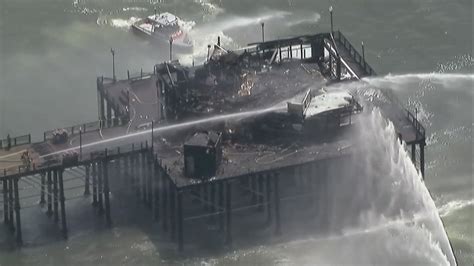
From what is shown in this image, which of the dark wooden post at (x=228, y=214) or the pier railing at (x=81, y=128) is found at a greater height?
the pier railing at (x=81, y=128)

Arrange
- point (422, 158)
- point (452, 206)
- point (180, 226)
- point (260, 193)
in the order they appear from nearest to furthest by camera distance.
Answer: point (180, 226), point (260, 193), point (422, 158), point (452, 206)

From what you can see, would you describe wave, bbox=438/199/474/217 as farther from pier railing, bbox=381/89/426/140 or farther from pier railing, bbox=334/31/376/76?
pier railing, bbox=334/31/376/76

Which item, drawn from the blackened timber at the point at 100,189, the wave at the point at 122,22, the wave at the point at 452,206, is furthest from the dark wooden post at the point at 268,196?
the wave at the point at 122,22

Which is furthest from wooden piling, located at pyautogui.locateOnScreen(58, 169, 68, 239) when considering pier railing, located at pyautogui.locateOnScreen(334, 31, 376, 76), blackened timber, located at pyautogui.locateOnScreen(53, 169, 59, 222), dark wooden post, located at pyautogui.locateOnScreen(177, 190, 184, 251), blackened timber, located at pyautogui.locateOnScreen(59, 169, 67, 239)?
pier railing, located at pyautogui.locateOnScreen(334, 31, 376, 76)

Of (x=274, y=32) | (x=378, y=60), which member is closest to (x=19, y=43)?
(x=274, y=32)

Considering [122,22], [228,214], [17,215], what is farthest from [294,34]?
[17,215]

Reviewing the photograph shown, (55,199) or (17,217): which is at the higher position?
(55,199)

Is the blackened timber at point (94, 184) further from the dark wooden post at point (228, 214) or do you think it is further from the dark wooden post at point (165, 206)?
the dark wooden post at point (228, 214)

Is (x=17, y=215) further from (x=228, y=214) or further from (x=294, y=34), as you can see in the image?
(x=294, y=34)

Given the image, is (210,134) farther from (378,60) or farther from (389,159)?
(378,60)
